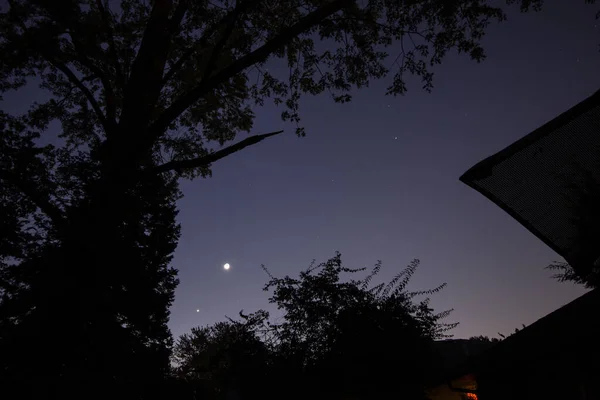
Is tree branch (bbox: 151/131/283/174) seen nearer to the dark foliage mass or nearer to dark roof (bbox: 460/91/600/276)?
dark roof (bbox: 460/91/600/276)

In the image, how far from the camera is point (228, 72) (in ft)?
14.8

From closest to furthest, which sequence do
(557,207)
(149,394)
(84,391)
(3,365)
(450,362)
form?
(557,207), (3,365), (84,391), (149,394), (450,362)

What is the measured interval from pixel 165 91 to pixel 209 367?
10393mm

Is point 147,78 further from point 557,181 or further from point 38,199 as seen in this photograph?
point 557,181

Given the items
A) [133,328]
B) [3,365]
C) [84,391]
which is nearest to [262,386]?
[84,391]

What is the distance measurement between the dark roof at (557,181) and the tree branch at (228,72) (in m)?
3.31

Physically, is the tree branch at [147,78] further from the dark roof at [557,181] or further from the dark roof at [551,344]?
the dark roof at [551,344]

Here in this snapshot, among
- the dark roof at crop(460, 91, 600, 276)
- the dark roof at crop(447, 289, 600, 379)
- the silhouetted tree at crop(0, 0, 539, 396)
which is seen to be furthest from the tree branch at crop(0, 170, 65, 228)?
the dark roof at crop(447, 289, 600, 379)

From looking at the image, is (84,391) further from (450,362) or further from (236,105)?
(450,362)

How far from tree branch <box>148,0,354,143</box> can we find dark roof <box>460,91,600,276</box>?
130 inches

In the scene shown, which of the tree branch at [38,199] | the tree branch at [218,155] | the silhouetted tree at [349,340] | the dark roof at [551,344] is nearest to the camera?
the tree branch at [218,155]

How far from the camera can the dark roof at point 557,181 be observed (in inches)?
120

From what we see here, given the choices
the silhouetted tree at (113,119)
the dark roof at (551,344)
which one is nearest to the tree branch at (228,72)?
the silhouetted tree at (113,119)

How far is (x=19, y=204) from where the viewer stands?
349 inches
